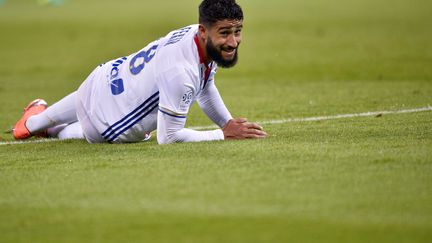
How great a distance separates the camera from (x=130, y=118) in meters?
8.30

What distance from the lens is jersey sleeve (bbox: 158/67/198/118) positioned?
7738 mm

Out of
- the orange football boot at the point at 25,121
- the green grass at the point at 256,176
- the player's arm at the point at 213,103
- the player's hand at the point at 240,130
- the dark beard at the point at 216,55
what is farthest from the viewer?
the orange football boot at the point at 25,121

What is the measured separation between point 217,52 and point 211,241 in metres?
2.88

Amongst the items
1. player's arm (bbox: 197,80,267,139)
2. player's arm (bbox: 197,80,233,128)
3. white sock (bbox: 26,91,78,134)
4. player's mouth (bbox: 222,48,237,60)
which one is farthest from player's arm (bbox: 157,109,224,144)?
white sock (bbox: 26,91,78,134)

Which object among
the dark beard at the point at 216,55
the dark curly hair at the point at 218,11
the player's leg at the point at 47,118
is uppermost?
the dark curly hair at the point at 218,11

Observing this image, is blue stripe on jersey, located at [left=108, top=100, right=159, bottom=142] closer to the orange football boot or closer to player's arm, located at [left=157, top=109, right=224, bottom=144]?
player's arm, located at [left=157, top=109, right=224, bottom=144]

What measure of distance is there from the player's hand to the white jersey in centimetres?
41

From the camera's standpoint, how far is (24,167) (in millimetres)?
7527

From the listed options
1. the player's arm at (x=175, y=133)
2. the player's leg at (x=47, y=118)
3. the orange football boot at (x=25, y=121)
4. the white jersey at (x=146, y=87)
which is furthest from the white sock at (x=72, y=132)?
the player's arm at (x=175, y=133)

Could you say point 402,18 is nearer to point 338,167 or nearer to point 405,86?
point 405,86

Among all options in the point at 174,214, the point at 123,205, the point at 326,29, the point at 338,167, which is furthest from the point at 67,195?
the point at 326,29

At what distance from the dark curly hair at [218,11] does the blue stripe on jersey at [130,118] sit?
781mm

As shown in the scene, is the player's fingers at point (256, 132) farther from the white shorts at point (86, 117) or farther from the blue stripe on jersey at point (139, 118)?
the white shorts at point (86, 117)

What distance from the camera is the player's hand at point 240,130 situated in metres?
8.12
